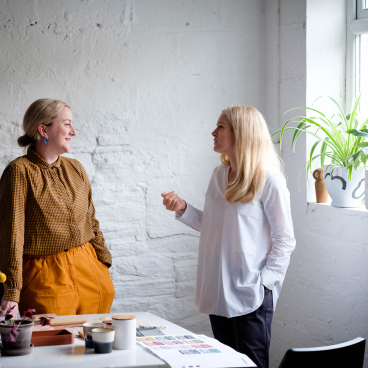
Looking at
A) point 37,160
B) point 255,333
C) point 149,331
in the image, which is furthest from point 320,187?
point 37,160

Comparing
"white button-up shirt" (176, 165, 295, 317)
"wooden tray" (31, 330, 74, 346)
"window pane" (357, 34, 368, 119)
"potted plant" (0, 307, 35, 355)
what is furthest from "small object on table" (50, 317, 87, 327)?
"window pane" (357, 34, 368, 119)

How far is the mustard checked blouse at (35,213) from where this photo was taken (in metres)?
2.36

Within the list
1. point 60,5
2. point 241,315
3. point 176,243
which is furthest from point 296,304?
point 60,5

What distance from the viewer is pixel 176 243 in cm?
351

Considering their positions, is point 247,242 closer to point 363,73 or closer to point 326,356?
point 326,356

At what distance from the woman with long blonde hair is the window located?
1149 mm

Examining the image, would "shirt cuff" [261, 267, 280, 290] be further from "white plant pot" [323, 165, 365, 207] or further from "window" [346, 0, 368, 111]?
"window" [346, 0, 368, 111]

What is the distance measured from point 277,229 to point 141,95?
148 cm

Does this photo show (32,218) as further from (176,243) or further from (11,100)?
(176,243)

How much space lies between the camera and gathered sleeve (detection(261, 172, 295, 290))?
235 centimetres

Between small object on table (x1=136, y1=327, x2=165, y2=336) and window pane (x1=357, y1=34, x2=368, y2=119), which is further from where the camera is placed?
window pane (x1=357, y1=34, x2=368, y2=119)

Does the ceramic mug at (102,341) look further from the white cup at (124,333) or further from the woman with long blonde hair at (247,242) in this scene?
the woman with long blonde hair at (247,242)

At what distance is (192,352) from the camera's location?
1.75 metres

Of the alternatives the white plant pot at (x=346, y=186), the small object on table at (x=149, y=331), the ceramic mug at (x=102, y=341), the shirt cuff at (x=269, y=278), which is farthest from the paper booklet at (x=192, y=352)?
the white plant pot at (x=346, y=186)
